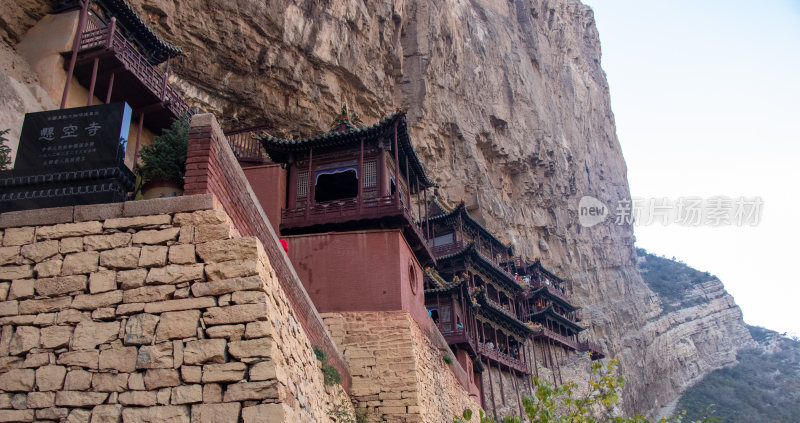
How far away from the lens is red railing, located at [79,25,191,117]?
16234 mm

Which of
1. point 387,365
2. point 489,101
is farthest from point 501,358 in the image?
point 387,365

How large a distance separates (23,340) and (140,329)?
1.04m

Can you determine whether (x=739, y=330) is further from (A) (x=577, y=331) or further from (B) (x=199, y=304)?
(B) (x=199, y=304)

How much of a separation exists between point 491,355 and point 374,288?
53.7ft

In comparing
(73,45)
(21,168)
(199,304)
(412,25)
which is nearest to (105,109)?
(21,168)

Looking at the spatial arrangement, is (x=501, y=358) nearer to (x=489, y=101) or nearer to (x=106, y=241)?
(x=489, y=101)

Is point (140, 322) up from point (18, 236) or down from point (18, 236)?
down

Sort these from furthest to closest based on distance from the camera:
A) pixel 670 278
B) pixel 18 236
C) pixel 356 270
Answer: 1. pixel 670 278
2. pixel 356 270
3. pixel 18 236

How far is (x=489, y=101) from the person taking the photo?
39281 mm

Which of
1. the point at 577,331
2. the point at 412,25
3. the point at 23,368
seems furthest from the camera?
the point at 577,331

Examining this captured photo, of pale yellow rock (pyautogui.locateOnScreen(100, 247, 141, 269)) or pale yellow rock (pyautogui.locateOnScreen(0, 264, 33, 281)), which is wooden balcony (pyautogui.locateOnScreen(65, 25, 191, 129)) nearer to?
pale yellow rock (pyautogui.locateOnScreen(0, 264, 33, 281))

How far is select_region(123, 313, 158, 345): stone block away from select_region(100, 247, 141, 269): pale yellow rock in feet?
1.74

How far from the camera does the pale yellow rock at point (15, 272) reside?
578 cm

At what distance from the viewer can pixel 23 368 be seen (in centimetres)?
534
